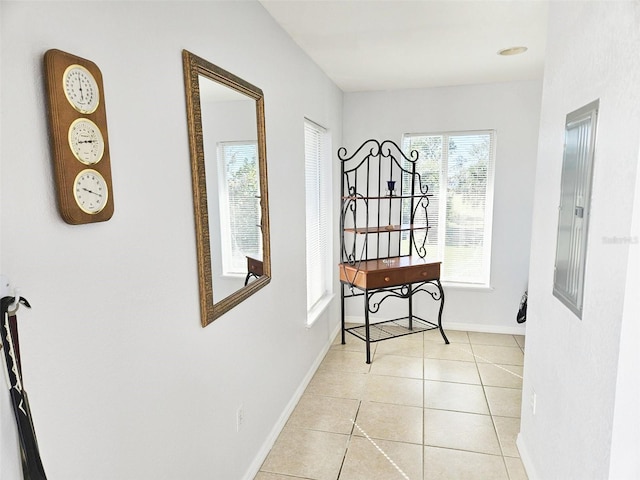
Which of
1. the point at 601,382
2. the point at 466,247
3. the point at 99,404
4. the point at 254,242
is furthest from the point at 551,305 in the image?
the point at 466,247

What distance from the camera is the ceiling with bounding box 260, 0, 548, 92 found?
217cm


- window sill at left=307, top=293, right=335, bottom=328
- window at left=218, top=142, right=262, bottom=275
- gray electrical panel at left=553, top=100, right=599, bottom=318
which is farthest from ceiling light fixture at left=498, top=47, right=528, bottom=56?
window sill at left=307, top=293, right=335, bottom=328

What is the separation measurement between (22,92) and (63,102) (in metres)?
0.08

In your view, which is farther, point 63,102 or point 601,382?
point 601,382

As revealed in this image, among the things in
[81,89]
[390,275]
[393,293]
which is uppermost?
[81,89]

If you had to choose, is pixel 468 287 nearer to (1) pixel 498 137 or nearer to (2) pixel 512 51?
(1) pixel 498 137

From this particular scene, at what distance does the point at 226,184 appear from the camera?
6.01ft

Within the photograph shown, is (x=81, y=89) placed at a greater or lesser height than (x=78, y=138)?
greater

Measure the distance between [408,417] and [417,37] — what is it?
2405mm

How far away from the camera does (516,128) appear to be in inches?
150

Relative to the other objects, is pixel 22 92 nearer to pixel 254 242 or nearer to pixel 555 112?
pixel 254 242

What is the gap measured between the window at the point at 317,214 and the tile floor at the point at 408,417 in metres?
0.60

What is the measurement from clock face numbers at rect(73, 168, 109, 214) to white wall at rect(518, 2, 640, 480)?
55.8 inches

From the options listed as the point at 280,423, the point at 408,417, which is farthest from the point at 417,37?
the point at 280,423
